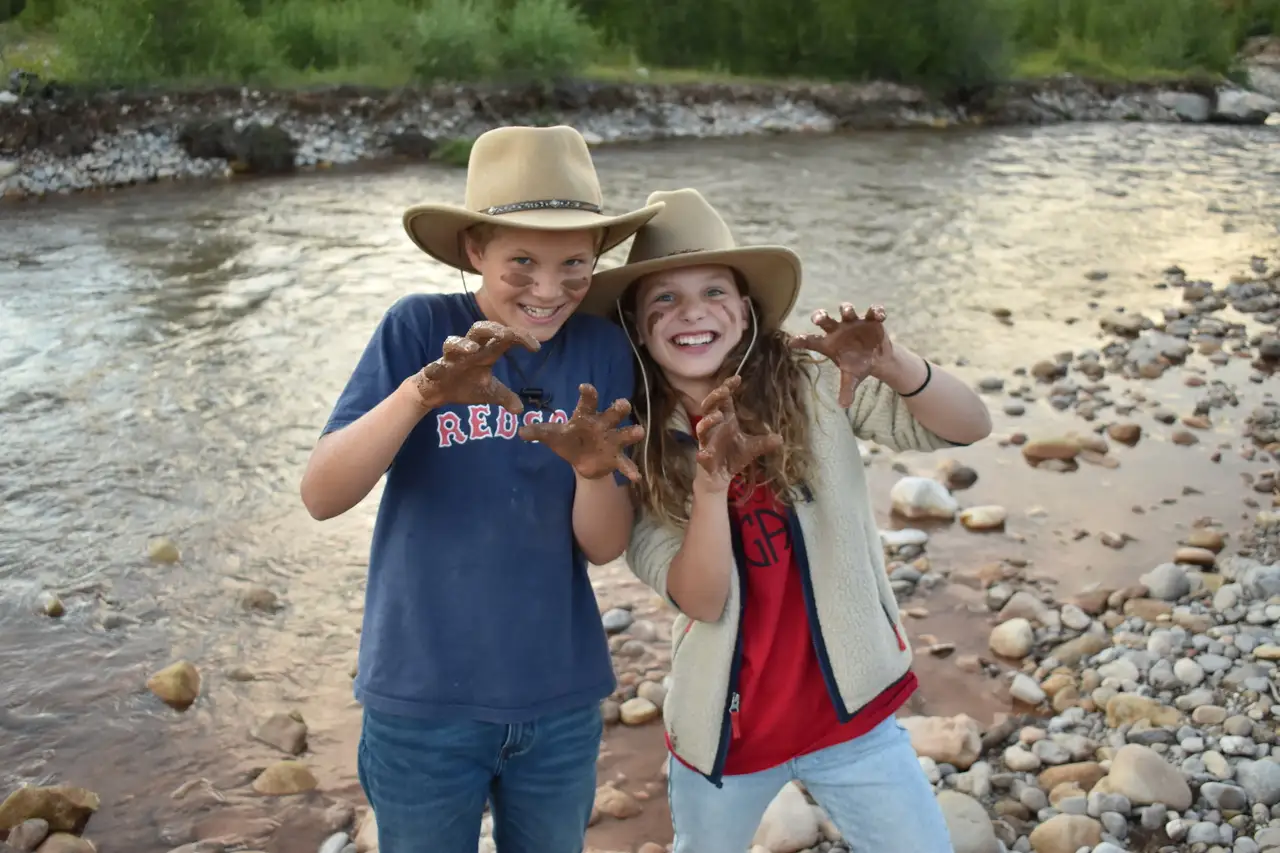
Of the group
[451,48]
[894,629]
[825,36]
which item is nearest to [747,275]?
[894,629]

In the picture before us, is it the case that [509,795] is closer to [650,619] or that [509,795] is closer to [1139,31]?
[650,619]

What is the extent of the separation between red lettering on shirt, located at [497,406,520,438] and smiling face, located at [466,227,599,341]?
0.16 meters

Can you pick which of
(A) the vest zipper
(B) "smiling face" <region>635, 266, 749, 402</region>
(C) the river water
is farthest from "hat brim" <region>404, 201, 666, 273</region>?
(C) the river water

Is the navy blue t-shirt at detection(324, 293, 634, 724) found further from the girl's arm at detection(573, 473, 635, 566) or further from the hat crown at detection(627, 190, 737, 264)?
the hat crown at detection(627, 190, 737, 264)

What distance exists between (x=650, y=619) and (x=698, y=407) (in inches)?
83.8

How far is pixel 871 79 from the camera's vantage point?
24.0 metres

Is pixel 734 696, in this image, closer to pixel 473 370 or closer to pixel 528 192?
pixel 473 370

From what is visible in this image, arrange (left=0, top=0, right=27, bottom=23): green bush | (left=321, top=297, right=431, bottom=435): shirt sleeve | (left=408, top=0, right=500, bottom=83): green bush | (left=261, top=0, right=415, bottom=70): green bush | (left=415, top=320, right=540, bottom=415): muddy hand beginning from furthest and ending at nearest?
1. (left=0, top=0, right=27, bottom=23): green bush
2. (left=261, top=0, right=415, bottom=70): green bush
3. (left=408, top=0, right=500, bottom=83): green bush
4. (left=321, top=297, right=431, bottom=435): shirt sleeve
5. (left=415, top=320, right=540, bottom=415): muddy hand

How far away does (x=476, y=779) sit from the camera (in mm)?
1983

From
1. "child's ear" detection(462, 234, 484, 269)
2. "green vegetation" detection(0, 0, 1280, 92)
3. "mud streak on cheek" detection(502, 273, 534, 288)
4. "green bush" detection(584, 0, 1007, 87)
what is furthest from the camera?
"green bush" detection(584, 0, 1007, 87)

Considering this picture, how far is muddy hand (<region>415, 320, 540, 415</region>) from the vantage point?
168 centimetres

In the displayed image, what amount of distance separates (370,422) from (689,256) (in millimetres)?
706

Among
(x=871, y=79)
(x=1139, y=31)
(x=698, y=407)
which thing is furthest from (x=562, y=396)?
(x=1139, y=31)

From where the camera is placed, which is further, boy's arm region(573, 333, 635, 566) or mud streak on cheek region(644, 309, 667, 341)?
mud streak on cheek region(644, 309, 667, 341)
